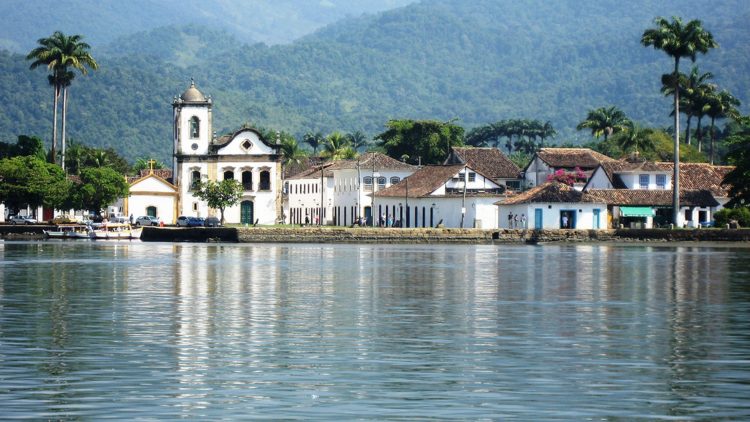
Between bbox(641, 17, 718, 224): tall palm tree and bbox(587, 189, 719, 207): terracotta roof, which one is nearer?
bbox(641, 17, 718, 224): tall palm tree

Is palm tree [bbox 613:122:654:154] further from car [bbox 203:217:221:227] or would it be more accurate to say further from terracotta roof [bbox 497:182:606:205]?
car [bbox 203:217:221:227]

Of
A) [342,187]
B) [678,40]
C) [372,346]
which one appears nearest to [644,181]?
[678,40]

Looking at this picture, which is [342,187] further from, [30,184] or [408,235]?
[30,184]

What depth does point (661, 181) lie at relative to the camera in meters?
115

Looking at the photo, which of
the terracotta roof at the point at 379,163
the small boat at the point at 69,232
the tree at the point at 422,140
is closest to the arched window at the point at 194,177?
the small boat at the point at 69,232

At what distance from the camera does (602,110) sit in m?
166

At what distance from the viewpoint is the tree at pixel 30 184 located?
112125mm

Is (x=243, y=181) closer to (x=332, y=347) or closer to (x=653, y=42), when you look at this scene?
(x=653, y=42)

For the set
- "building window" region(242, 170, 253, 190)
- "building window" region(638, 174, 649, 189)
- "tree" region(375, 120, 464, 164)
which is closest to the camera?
"building window" region(638, 174, 649, 189)

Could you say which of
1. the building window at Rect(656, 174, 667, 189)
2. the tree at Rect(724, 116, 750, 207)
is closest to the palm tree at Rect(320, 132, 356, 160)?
the building window at Rect(656, 174, 667, 189)

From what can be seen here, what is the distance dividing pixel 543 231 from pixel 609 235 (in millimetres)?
5145

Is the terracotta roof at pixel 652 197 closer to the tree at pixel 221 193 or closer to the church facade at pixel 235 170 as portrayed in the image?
the church facade at pixel 235 170

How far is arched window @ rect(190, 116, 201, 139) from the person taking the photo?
123 meters

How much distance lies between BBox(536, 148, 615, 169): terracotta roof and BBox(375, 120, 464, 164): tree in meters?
20.8
